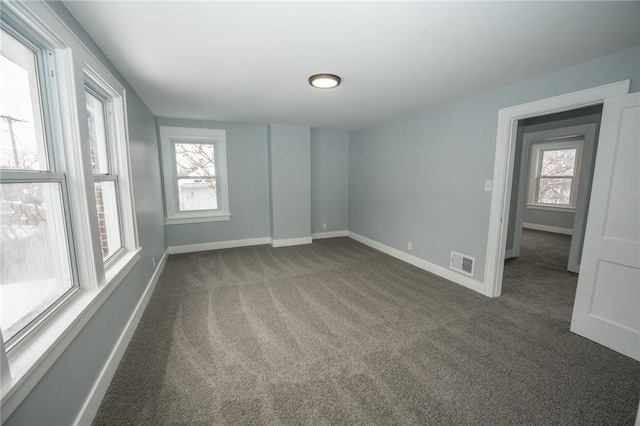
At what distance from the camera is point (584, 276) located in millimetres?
2191

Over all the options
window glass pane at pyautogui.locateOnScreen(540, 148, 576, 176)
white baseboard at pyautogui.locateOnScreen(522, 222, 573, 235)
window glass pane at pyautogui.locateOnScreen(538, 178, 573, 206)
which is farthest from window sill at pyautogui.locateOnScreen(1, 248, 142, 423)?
window glass pane at pyautogui.locateOnScreen(540, 148, 576, 176)

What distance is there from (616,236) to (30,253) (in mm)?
3823

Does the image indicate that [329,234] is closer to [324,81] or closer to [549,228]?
[324,81]

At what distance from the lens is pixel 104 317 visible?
173 cm

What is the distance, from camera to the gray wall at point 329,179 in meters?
5.36

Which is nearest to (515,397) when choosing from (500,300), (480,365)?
(480,365)

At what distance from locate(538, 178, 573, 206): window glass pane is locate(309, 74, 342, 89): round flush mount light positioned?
7.06m

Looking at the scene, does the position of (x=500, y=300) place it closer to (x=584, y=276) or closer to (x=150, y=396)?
(x=584, y=276)

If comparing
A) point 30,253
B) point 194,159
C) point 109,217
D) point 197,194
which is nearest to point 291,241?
point 197,194

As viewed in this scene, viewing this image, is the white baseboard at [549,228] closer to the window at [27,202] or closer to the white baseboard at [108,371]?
the white baseboard at [108,371]

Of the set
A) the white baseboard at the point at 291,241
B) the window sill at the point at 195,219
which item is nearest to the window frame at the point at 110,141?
the window sill at the point at 195,219

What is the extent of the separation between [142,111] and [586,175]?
6092mm

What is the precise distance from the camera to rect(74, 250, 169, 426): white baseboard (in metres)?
1.40

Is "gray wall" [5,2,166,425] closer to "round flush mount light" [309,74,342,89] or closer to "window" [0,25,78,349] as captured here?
"window" [0,25,78,349]
